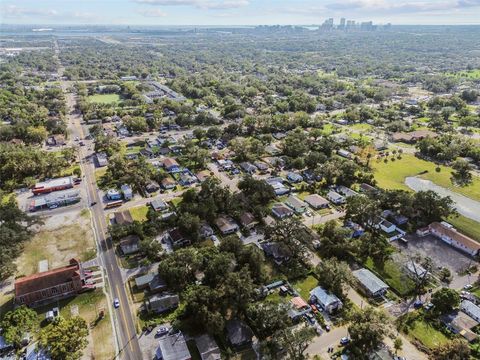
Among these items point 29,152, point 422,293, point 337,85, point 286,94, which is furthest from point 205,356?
point 337,85

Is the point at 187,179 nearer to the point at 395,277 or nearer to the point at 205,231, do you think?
the point at 205,231

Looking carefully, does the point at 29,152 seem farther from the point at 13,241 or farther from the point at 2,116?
the point at 2,116

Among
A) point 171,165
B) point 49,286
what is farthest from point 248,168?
point 49,286

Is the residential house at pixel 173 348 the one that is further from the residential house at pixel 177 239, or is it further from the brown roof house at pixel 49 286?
the residential house at pixel 177 239

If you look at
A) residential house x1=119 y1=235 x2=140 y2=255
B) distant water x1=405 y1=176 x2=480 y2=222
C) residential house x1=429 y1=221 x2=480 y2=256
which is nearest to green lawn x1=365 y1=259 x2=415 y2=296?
residential house x1=429 y1=221 x2=480 y2=256

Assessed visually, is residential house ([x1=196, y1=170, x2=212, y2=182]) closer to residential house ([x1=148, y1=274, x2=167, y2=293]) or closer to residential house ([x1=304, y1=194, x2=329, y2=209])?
residential house ([x1=304, y1=194, x2=329, y2=209])
